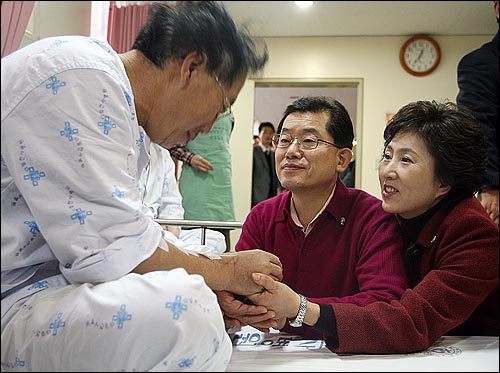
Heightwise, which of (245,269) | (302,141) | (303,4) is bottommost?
(245,269)

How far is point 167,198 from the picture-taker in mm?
1043

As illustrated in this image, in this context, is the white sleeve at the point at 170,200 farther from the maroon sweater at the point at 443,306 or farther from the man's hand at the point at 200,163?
the maroon sweater at the point at 443,306

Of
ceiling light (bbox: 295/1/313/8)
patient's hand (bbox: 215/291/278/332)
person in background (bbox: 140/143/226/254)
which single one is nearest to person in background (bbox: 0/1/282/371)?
patient's hand (bbox: 215/291/278/332)

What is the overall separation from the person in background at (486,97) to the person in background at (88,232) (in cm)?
43

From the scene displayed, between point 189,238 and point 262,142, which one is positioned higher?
point 262,142

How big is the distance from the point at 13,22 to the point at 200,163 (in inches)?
16.7

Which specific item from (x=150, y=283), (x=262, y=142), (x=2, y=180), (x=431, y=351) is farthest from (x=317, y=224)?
(x=2, y=180)

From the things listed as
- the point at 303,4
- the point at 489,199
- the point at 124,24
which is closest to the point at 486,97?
the point at 489,199

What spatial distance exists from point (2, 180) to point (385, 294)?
24.3 inches

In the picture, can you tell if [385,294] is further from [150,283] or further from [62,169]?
[62,169]

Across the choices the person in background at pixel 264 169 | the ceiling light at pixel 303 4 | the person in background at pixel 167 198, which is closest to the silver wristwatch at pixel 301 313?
the person in background at pixel 167 198

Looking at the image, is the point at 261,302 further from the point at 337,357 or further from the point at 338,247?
the point at 338,247

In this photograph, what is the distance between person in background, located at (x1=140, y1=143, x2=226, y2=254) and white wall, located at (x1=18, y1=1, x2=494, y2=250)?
0.06 metres

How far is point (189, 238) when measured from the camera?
1.07m
